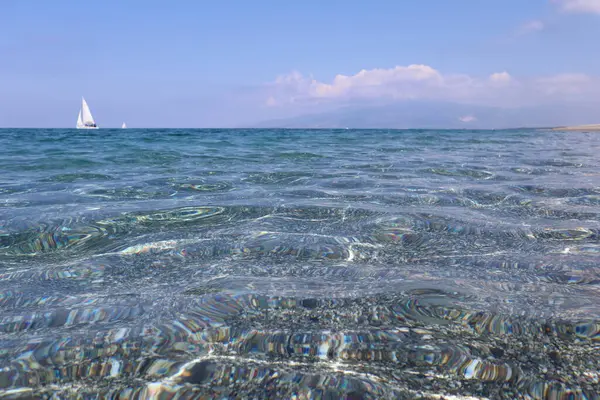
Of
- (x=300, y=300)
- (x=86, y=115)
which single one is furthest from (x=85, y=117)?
(x=300, y=300)

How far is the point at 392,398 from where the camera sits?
4.37 feet

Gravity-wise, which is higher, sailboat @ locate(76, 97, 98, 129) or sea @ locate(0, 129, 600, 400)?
sailboat @ locate(76, 97, 98, 129)

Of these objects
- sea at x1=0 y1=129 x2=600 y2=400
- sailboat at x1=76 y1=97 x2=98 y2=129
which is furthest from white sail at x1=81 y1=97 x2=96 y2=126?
sea at x1=0 y1=129 x2=600 y2=400

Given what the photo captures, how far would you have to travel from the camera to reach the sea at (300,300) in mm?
1434

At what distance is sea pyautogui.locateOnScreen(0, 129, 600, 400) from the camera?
143 centimetres

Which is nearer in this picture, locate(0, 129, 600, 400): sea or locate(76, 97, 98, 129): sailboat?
locate(0, 129, 600, 400): sea

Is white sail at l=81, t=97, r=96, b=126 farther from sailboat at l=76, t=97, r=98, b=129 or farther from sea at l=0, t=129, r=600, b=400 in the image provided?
sea at l=0, t=129, r=600, b=400

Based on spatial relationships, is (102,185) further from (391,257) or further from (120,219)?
(391,257)

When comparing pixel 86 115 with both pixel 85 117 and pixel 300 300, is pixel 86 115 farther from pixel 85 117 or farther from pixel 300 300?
pixel 300 300

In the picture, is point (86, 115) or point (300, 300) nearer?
point (300, 300)

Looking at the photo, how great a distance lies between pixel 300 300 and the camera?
2080 mm

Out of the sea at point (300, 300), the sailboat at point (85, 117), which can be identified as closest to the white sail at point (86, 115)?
the sailboat at point (85, 117)

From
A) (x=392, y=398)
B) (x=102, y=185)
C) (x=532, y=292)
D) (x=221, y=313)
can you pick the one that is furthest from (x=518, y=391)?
(x=102, y=185)

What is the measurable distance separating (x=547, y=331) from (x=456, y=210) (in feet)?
9.23
